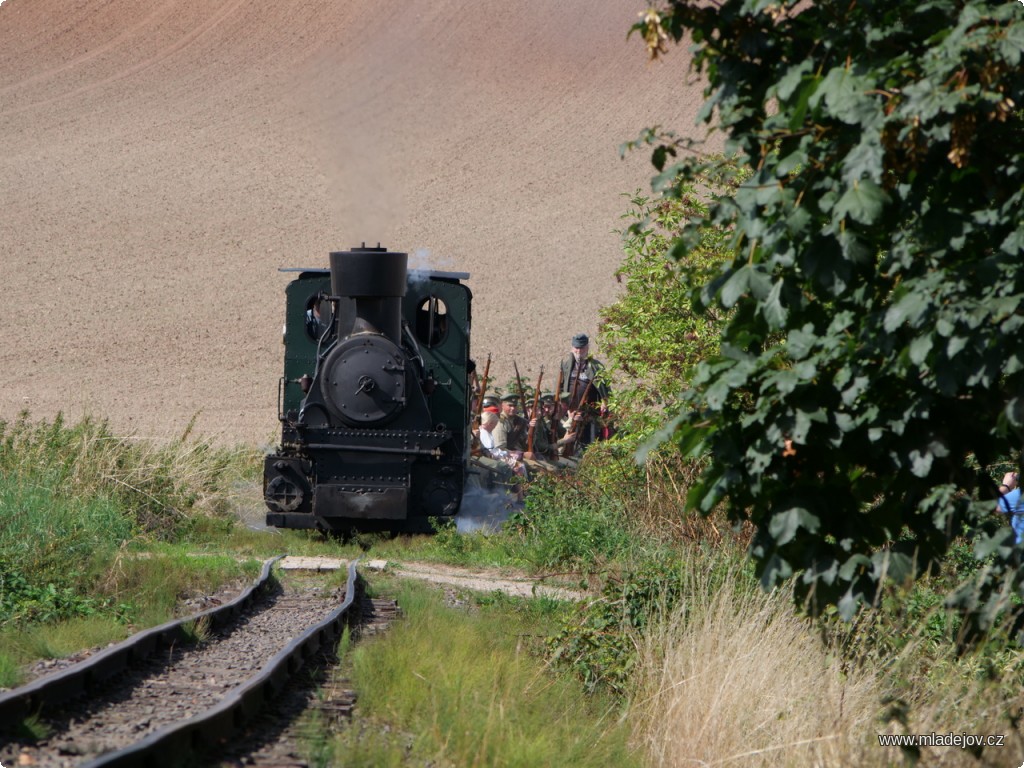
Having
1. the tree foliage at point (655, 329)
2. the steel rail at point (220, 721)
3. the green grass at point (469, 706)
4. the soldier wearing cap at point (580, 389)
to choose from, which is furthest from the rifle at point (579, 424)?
the steel rail at point (220, 721)

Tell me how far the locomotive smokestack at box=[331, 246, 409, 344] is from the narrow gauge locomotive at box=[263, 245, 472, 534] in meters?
0.01

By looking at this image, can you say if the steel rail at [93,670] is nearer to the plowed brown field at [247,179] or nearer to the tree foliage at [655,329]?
the tree foliage at [655,329]

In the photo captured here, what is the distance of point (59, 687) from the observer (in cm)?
603

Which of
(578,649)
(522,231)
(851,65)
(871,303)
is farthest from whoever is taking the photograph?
(522,231)

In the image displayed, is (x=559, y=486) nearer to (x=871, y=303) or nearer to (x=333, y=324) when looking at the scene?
(x=333, y=324)

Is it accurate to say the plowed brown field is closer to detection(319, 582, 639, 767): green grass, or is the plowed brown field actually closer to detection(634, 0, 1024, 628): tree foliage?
detection(319, 582, 639, 767): green grass

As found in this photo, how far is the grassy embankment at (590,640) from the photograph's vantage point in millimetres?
5676

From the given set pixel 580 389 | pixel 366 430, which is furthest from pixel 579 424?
pixel 366 430

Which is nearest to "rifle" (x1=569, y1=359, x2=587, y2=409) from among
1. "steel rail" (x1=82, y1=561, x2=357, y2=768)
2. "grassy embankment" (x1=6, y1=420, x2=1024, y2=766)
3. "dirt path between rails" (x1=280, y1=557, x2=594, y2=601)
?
"grassy embankment" (x1=6, y1=420, x2=1024, y2=766)

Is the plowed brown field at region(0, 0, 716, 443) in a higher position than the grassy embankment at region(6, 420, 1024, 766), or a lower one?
higher

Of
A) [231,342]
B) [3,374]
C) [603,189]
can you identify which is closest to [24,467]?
[3,374]

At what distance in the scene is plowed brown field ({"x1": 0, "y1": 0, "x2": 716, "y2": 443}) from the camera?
40.6 m

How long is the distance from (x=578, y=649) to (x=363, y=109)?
14.7m

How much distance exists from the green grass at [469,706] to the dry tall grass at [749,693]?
0.98 feet
